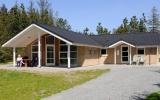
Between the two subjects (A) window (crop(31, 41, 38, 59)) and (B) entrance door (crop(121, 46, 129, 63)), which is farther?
(B) entrance door (crop(121, 46, 129, 63))

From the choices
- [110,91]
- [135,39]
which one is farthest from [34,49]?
[110,91]

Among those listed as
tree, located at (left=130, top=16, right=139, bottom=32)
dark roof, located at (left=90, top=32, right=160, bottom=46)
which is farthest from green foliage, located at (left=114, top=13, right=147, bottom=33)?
dark roof, located at (left=90, top=32, right=160, bottom=46)

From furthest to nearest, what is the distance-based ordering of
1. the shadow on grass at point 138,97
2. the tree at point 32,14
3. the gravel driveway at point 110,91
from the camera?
the tree at point 32,14 < the gravel driveway at point 110,91 < the shadow on grass at point 138,97

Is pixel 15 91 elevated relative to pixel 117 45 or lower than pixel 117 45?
lower

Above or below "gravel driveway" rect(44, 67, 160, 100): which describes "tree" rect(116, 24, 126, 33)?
above

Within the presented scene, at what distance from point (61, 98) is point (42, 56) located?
21.8 m

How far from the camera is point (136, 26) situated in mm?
82188

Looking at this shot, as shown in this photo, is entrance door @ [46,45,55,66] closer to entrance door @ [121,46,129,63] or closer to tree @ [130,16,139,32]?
entrance door @ [121,46,129,63]

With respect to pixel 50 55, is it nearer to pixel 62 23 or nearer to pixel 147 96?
pixel 147 96

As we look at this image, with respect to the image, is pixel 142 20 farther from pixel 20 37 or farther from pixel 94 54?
pixel 20 37

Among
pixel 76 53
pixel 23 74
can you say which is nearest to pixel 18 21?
pixel 76 53

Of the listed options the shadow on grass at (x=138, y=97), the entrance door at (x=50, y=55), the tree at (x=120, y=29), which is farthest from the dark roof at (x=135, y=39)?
the tree at (x=120, y=29)

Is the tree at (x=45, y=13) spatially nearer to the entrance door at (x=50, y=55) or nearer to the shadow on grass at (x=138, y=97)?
the entrance door at (x=50, y=55)

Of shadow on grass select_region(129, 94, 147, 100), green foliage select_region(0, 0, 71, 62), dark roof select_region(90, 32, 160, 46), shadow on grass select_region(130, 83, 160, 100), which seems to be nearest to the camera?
shadow on grass select_region(130, 83, 160, 100)
